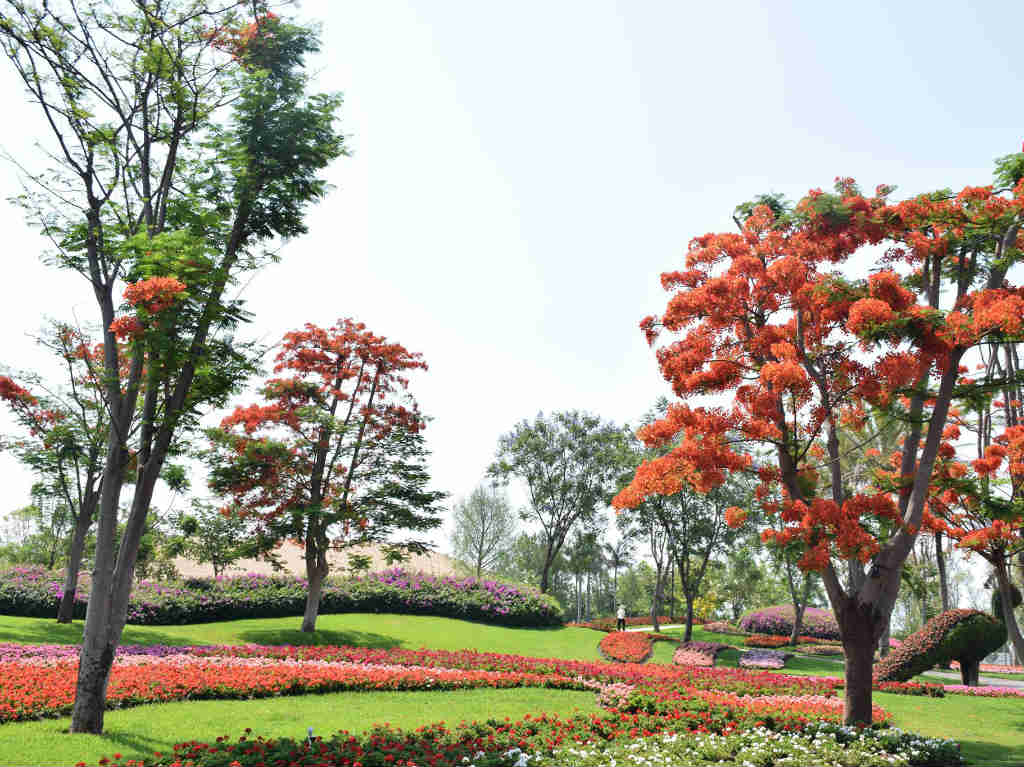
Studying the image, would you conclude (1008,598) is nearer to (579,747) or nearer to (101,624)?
(579,747)

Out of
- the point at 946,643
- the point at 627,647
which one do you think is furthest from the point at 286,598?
the point at 946,643

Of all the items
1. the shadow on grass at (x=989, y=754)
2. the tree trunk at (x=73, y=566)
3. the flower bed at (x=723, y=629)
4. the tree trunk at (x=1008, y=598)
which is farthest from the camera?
the flower bed at (x=723, y=629)

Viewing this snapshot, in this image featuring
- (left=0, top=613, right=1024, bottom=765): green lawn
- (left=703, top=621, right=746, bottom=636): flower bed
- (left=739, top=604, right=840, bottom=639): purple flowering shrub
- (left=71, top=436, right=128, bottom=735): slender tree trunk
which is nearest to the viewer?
(left=0, top=613, right=1024, bottom=765): green lawn

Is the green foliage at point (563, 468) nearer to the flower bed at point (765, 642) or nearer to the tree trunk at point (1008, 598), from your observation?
the flower bed at point (765, 642)

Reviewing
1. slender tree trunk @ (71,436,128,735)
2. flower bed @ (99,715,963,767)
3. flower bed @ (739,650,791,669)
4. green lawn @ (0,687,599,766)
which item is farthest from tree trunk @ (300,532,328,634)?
flower bed @ (739,650,791,669)

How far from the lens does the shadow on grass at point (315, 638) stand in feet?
65.6

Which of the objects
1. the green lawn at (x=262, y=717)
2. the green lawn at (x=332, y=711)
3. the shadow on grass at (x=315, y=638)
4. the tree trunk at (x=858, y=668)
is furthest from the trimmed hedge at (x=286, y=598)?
the tree trunk at (x=858, y=668)

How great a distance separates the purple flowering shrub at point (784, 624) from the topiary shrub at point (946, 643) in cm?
1883

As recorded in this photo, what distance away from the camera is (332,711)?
10.6m

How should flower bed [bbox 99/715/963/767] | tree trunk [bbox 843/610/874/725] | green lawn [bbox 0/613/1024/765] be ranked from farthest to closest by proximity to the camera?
tree trunk [bbox 843/610/874/725] < green lawn [bbox 0/613/1024/765] < flower bed [bbox 99/715/963/767]

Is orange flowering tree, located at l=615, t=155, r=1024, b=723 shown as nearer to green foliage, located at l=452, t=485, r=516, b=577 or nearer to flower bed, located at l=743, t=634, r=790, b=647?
flower bed, located at l=743, t=634, r=790, b=647

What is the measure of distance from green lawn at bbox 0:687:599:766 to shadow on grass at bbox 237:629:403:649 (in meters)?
8.15

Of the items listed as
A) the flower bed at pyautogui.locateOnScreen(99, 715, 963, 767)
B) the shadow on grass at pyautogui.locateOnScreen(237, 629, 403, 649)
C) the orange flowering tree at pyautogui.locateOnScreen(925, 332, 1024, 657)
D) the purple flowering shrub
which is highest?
the orange flowering tree at pyautogui.locateOnScreen(925, 332, 1024, 657)

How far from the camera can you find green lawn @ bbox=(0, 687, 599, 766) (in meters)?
7.39
